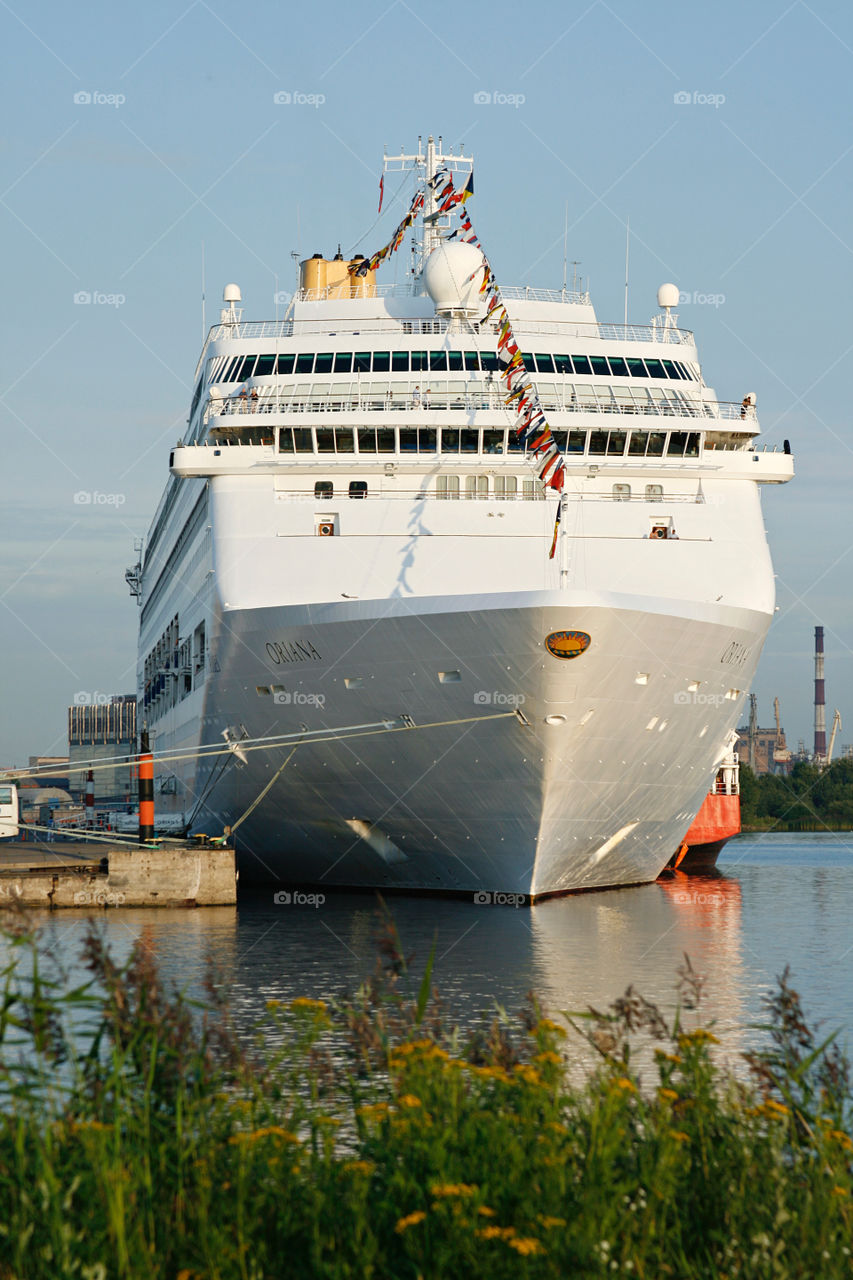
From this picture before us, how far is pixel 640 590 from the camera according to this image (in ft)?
84.2

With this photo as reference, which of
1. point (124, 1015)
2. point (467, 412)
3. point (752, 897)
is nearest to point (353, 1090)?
point (124, 1015)

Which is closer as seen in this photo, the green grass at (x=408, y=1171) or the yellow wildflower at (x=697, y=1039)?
the green grass at (x=408, y=1171)

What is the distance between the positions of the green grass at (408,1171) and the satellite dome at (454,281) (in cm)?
2667

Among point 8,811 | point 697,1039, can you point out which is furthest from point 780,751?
point 697,1039

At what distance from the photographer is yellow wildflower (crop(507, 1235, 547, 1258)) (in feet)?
18.4

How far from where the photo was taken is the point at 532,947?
21375 mm

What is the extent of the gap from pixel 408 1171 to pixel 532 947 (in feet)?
50.0

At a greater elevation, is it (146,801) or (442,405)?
(442,405)

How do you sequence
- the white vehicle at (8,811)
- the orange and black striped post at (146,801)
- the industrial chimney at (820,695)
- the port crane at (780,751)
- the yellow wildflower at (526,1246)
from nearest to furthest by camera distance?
1. the yellow wildflower at (526,1246)
2. the orange and black striped post at (146,801)
3. the white vehicle at (8,811)
4. the industrial chimney at (820,695)
5. the port crane at (780,751)

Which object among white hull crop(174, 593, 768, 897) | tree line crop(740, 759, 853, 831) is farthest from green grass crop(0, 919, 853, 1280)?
tree line crop(740, 759, 853, 831)

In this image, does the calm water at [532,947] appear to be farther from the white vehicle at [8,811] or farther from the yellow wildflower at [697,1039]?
the white vehicle at [8,811]

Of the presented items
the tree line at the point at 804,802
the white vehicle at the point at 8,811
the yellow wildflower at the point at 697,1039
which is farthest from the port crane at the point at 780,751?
the yellow wildflower at the point at 697,1039

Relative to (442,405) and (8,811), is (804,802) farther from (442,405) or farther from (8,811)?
(442,405)

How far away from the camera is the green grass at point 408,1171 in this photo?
5.96 meters
